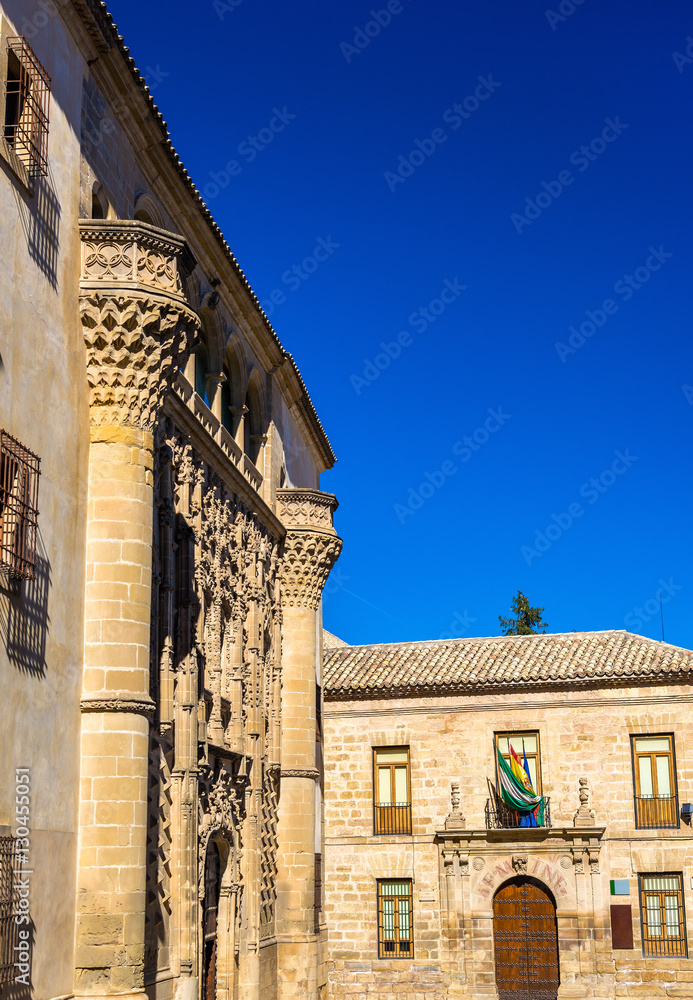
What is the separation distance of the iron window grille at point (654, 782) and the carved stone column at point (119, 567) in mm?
16166

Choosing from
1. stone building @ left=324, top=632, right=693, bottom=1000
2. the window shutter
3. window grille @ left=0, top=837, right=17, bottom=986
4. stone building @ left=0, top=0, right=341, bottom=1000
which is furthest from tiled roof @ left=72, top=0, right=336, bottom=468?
the window shutter

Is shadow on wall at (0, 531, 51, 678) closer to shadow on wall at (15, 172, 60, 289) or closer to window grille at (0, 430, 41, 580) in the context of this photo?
window grille at (0, 430, 41, 580)

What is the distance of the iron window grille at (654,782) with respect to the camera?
81.1 feet

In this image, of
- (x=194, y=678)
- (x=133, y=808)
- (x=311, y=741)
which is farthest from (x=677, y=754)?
(x=133, y=808)

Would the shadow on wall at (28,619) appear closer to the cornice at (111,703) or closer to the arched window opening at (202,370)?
the cornice at (111,703)

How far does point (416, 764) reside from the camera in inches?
1037

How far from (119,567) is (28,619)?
1661 mm

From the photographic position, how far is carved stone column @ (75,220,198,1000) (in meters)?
10.8

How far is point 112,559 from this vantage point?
1166 cm

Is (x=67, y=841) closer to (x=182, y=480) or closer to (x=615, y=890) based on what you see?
(x=182, y=480)

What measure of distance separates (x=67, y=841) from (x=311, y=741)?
9.84 m

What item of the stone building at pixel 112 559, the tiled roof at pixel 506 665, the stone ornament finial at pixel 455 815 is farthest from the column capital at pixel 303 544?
the stone ornament finial at pixel 455 815

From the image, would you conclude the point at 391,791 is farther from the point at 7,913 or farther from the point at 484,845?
the point at 7,913

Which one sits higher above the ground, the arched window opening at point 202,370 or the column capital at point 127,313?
the arched window opening at point 202,370
